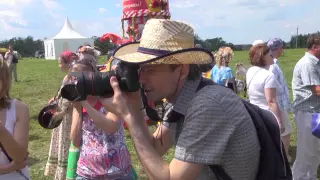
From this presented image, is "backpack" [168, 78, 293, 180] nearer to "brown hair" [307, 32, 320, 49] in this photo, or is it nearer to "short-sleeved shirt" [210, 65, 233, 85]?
"brown hair" [307, 32, 320, 49]

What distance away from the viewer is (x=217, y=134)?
147 centimetres

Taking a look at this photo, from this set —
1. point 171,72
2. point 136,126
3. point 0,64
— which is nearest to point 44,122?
point 0,64

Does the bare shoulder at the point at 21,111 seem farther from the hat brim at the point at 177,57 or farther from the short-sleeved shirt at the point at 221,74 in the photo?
the short-sleeved shirt at the point at 221,74

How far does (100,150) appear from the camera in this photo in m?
2.75

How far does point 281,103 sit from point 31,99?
9736mm

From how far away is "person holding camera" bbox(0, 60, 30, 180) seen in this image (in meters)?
2.39

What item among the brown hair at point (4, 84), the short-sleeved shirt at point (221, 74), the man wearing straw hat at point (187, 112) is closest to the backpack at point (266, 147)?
the man wearing straw hat at point (187, 112)

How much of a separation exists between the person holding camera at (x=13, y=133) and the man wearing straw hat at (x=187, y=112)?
97 cm

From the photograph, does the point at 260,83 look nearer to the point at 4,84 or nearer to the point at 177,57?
the point at 4,84

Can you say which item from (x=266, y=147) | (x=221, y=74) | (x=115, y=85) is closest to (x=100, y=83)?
(x=115, y=85)

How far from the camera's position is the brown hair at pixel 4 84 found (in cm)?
244

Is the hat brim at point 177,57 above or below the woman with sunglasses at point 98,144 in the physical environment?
above

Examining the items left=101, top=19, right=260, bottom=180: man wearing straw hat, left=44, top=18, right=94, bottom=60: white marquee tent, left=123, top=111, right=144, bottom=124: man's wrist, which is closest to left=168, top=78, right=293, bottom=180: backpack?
left=101, top=19, right=260, bottom=180: man wearing straw hat

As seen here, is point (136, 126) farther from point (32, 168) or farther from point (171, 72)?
point (32, 168)
